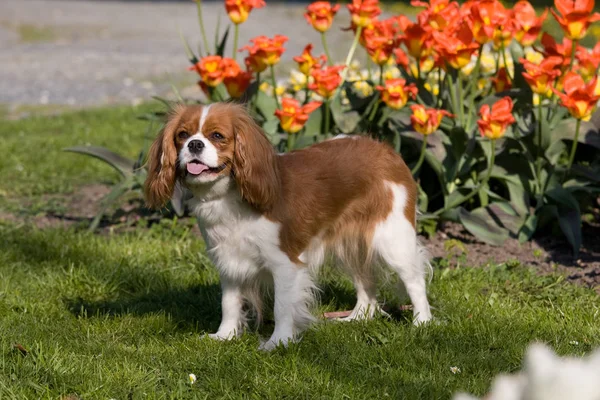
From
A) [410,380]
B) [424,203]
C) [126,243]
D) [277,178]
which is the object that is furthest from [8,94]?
[410,380]

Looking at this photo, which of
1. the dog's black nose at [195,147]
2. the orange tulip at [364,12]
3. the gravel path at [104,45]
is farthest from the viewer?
the gravel path at [104,45]

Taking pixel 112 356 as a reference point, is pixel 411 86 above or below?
above

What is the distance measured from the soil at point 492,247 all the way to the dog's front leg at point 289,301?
1317 mm

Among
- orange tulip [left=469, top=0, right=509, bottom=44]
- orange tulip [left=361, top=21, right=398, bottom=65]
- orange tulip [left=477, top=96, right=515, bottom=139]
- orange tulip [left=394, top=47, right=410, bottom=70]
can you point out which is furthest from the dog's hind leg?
orange tulip [left=394, top=47, right=410, bottom=70]

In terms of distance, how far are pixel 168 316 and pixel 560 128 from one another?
8.61 ft

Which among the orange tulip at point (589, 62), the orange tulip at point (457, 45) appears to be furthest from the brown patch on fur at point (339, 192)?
the orange tulip at point (589, 62)

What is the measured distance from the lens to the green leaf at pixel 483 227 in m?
5.18

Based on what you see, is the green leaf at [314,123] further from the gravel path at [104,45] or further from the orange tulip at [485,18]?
the gravel path at [104,45]

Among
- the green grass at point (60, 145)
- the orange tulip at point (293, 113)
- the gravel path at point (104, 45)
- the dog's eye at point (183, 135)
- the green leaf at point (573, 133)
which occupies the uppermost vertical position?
the dog's eye at point (183, 135)

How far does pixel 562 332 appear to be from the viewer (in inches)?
151

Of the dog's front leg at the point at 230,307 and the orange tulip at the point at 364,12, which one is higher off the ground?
the orange tulip at the point at 364,12

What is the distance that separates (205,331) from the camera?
4188 mm

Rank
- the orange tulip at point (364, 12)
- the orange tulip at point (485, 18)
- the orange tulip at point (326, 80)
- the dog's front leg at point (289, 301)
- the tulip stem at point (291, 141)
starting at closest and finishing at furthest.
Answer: the dog's front leg at point (289, 301) → the orange tulip at point (485, 18) → the orange tulip at point (326, 80) → the orange tulip at point (364, 12) → the tulip stem at point (291, 141)

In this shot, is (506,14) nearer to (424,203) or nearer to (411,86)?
(411,86)
